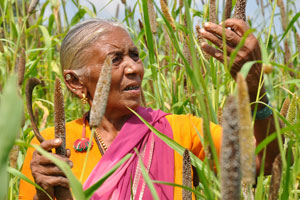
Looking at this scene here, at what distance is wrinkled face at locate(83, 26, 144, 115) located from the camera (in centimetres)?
176

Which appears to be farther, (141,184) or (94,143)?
(94,143)

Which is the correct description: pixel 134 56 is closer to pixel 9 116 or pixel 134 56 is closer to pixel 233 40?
pixel 233 40

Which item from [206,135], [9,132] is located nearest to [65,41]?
[206,135]

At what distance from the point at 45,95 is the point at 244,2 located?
7.22 feet

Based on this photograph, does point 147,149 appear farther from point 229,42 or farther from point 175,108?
point 229,42

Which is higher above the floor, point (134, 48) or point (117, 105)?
point (134, 48)

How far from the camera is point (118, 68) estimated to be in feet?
5.85

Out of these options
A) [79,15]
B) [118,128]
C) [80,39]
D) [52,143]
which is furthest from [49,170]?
[79,15]

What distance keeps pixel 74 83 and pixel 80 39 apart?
0.21 metres

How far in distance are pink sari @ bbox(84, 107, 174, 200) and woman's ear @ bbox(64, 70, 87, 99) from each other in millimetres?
274

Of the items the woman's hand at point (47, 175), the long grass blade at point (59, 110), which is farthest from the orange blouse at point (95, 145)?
the long grass blade at point (59, 110)

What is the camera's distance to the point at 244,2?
3.30 ft

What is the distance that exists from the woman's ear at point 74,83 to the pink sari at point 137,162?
0.27m

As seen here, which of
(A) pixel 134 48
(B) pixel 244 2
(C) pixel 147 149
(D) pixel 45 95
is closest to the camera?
(B) pixel 244 2
